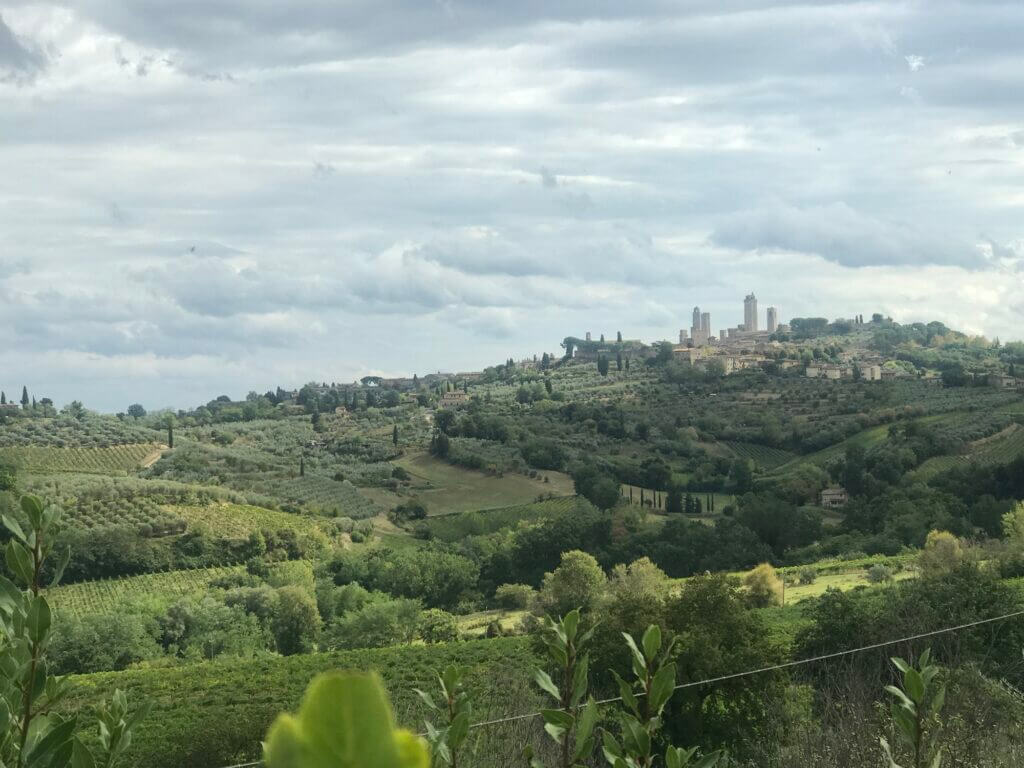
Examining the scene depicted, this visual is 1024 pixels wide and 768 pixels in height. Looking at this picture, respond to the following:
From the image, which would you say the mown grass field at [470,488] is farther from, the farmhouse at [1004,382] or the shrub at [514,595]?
the farmhouse at [1004,382]

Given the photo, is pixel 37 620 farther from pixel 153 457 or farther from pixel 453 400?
pixel 453 400

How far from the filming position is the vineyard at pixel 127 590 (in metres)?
40.7

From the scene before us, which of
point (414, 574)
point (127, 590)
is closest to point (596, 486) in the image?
point (414, 574)

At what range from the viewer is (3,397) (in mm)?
88125

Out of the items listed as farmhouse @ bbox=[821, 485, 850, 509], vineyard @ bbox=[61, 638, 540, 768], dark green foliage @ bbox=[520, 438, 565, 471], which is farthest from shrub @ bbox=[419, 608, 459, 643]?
dark green foliage @ bbox=[520, 438, 565, 471]

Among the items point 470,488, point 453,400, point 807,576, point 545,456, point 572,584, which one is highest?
point 453,400

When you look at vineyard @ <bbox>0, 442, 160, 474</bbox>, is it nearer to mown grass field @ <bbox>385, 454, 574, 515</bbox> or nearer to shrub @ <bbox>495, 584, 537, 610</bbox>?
mown grass field @ <bbox>385, 454, 574, 515</bbox>

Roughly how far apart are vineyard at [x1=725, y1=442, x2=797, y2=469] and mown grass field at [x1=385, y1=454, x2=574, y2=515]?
1217 centimetres

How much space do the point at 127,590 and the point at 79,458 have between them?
23029 millimetres

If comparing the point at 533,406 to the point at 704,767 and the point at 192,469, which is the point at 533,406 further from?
the point at 704,767

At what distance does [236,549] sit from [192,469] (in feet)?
53.9

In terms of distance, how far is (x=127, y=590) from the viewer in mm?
42625

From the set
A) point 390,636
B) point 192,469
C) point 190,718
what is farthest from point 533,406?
point 190,718

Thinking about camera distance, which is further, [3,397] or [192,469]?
[3,397]
